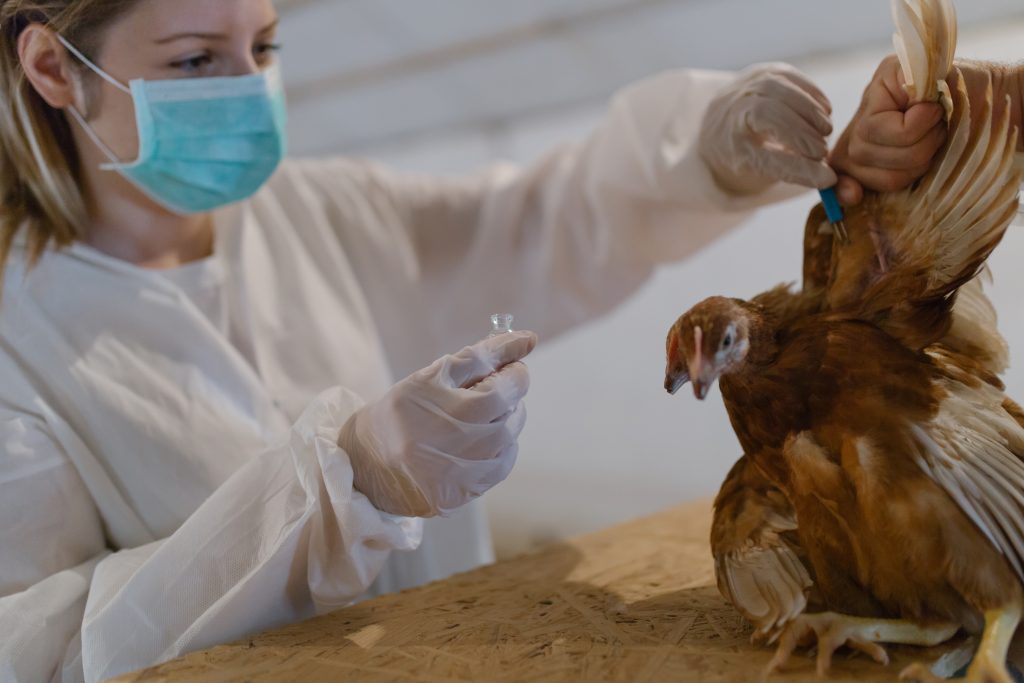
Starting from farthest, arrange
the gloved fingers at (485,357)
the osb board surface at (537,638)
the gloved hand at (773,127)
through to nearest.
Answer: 1. the gloved hand at (773,127)
2. the gloved fingers at (485,357)
3. the osb board surface at (537,638)

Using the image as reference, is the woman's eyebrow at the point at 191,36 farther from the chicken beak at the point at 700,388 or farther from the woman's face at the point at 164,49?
the chicken beak at the point at 700,388

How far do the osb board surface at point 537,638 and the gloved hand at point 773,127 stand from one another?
20.2 inches

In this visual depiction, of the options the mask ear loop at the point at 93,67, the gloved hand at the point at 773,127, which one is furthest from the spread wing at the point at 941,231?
the mask ear loop at the point at 93,67

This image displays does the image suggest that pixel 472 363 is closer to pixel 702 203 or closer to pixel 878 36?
pixel 702 203

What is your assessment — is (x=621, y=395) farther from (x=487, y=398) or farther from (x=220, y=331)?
(x=487, y=398)

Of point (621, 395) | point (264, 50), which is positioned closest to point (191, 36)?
point (264, 50)

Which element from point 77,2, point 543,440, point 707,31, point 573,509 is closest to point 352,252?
point 77,2

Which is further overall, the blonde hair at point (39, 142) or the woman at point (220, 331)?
the blonde hair at point (39, 142)

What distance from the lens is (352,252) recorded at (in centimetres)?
163

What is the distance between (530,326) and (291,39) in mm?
1553

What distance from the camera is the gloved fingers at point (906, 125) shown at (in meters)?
0.89

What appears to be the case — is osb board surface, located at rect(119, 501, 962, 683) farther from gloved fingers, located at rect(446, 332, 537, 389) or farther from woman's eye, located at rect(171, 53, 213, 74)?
woman's eye, located at rect(171, 53, 213, 74)

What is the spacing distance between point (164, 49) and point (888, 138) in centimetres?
88

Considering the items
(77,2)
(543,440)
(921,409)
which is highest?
(77,2)
